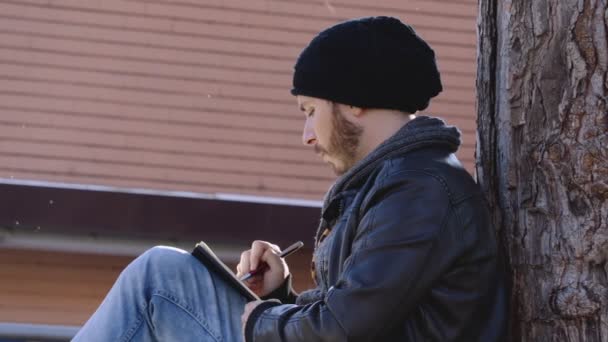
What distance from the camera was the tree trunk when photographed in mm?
2625

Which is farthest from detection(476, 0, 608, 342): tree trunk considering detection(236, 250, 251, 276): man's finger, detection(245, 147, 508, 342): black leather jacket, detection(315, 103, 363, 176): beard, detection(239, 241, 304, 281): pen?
detection(236, 250, 251, 276): man's finger

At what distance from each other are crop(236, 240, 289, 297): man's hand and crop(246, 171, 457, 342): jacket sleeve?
62cm

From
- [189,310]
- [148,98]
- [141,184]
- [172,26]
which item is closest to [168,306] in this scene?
[189,310]

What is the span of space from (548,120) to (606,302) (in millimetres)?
482

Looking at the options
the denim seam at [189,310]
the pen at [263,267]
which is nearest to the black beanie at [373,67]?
the pen at [263,267]

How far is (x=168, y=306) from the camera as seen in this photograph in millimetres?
2836

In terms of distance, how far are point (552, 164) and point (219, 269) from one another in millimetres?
925

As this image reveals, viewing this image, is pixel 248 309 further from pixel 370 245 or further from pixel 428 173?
pixel 428 173

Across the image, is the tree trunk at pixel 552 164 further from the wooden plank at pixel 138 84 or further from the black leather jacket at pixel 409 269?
the wooden plank at pixel 138 84

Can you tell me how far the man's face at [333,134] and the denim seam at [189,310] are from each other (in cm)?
54

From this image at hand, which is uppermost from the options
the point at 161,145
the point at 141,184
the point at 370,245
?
the point at 370,245

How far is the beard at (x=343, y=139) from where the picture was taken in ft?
9.51

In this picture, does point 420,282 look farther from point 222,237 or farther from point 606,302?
point 222,237

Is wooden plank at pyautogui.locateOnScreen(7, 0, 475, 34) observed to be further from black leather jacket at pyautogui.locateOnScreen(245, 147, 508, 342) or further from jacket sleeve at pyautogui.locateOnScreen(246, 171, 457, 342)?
jacket sleeve at pyautogui.locateOnScreen(246, 171, 457, 342)
